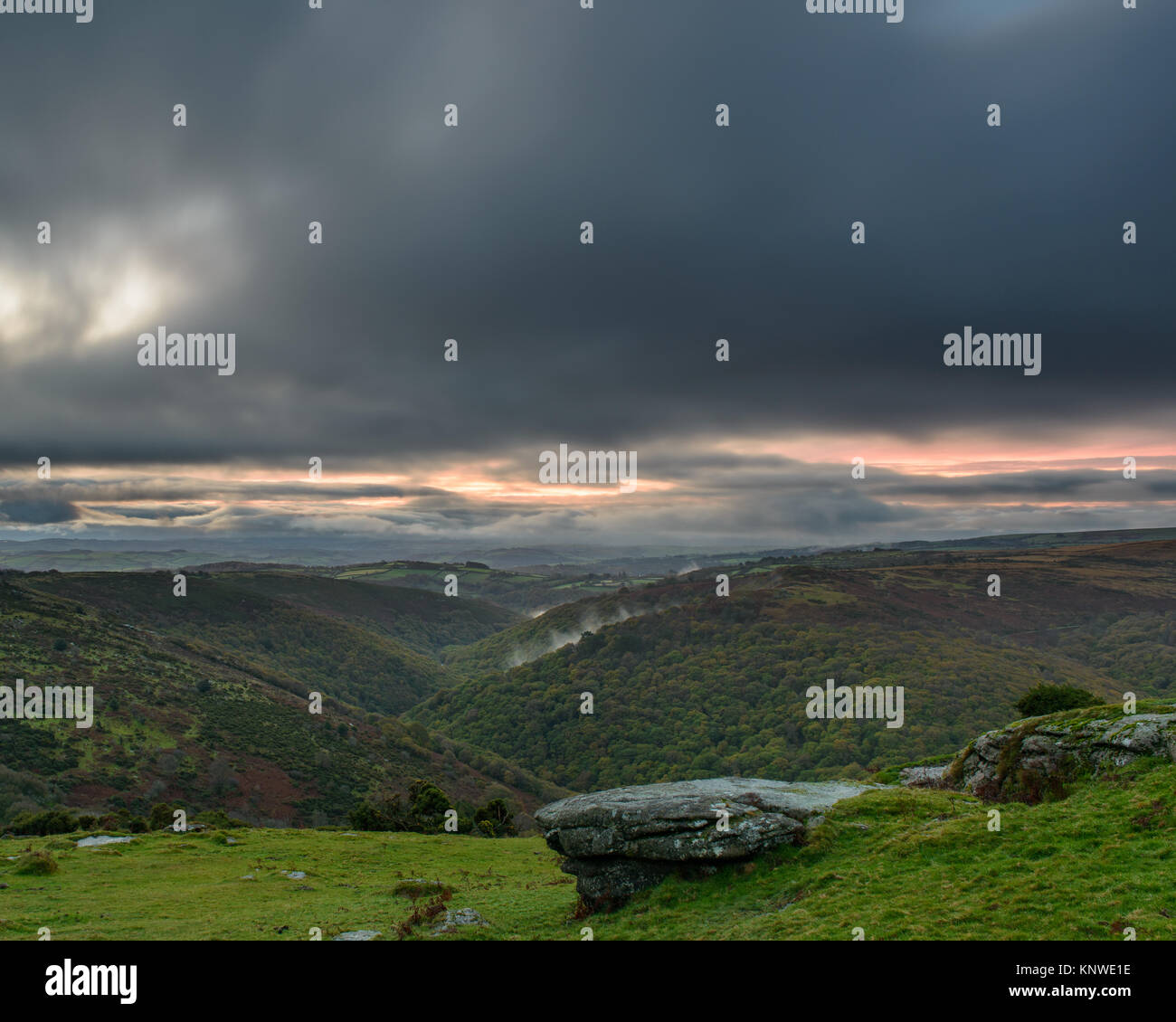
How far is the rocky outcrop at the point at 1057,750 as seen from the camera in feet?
65.5

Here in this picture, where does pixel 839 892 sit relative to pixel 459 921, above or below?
above

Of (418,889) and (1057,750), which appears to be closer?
(1057,750)

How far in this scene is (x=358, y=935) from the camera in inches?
761

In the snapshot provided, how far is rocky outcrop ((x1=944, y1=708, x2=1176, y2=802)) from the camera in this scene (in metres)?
20.0

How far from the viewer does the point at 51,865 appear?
32.0 m

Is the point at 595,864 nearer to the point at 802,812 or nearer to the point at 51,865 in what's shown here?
the point at 802,812

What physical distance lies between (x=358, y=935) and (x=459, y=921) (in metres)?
3.24

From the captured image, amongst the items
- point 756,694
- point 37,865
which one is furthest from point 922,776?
point 756,694

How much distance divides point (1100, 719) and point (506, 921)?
23.1 m

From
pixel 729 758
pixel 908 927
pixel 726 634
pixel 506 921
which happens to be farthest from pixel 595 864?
pixel 726 634

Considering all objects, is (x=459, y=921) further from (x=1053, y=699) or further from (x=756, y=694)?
(x=756, y=694)

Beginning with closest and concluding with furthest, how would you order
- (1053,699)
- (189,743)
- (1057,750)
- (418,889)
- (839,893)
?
(839,893), (1057,750), (418,889), (1053,699), (189,743)

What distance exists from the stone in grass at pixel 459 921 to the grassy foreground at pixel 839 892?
583mm
